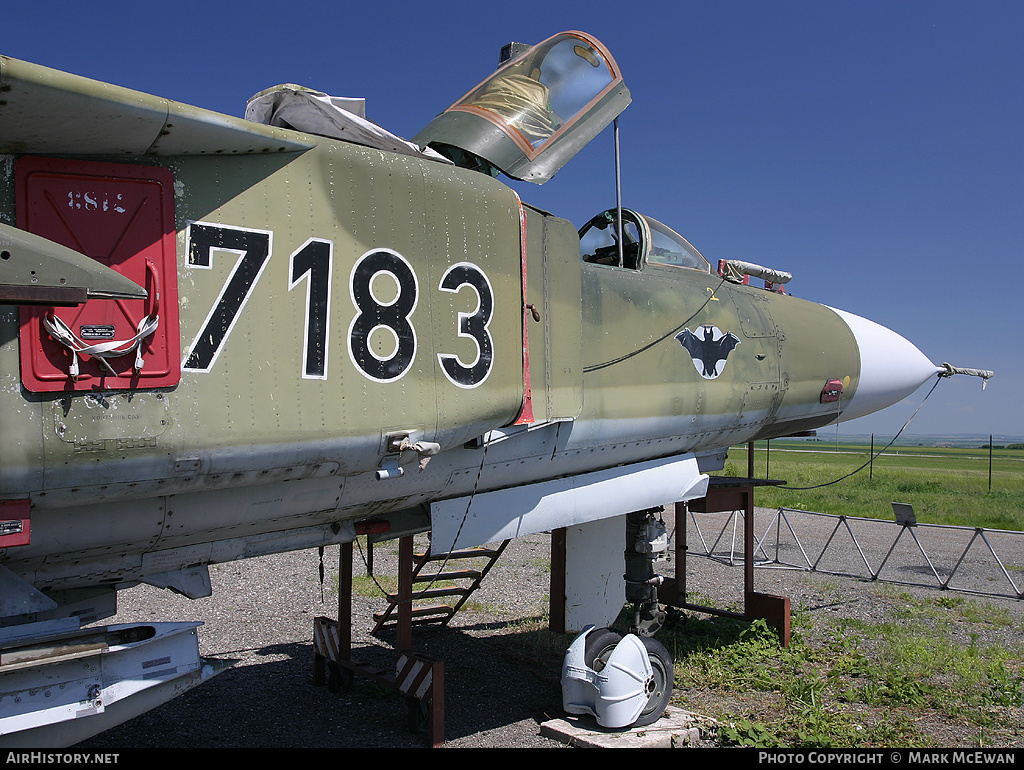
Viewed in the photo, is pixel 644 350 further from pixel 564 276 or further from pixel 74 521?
pixel 74 521

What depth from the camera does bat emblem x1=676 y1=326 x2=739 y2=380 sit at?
660 cm

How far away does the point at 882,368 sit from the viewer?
8.47 m

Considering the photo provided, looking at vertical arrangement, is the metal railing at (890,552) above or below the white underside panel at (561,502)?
below

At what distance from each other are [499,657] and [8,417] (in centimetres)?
611

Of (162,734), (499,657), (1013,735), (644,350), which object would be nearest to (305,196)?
(644,350)

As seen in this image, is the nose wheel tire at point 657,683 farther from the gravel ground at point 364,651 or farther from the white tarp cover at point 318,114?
the white tarp cover at point 318,114

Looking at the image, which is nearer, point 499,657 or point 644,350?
point 644,350

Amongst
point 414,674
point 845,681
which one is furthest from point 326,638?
point 845,681

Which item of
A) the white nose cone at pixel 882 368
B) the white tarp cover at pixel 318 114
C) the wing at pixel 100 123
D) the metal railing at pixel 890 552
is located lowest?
the metal railing at pixel 890 552

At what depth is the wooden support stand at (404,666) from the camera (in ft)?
18.9

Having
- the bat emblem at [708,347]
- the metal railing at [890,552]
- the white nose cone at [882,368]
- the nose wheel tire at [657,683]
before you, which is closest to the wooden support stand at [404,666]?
the nose wheel tire at [657,683]

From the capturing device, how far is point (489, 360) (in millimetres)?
4812

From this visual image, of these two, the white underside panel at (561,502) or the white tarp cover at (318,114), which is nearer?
the white tarp cover at (318,114)

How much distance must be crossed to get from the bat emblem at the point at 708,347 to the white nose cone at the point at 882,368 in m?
2.24
